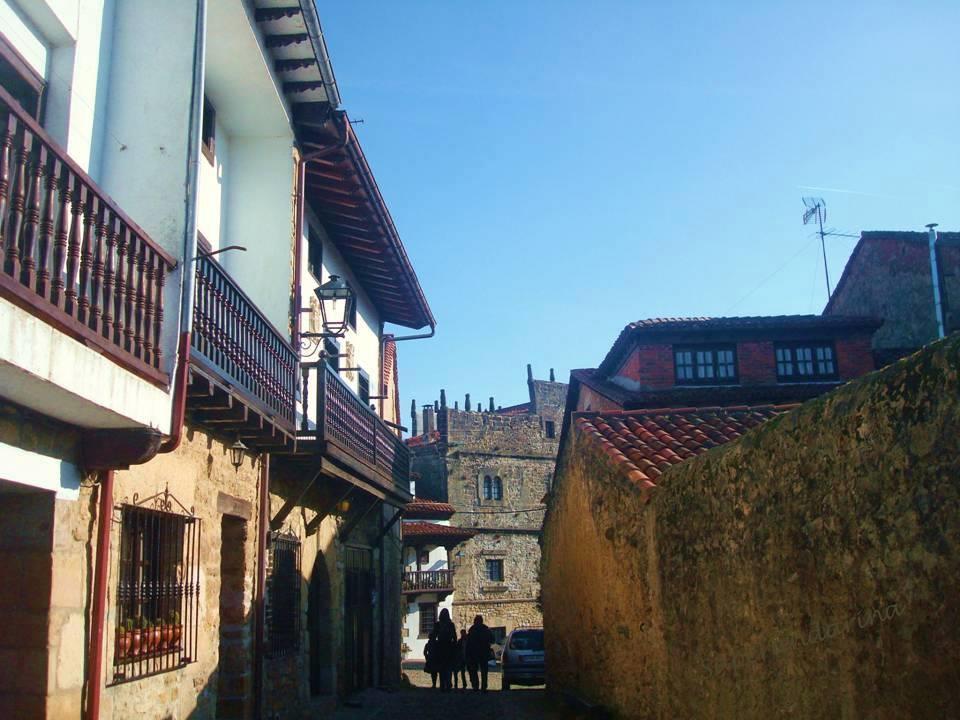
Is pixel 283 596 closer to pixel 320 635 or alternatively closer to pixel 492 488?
pixel 320 635

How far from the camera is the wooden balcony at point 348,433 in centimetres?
1155

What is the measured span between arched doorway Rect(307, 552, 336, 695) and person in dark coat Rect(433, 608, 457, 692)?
Answer: 5.70 meters

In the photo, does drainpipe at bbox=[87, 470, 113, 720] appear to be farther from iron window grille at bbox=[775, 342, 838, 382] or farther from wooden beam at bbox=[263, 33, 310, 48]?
iron window grille at bbox=[775, 342, 838, 382]

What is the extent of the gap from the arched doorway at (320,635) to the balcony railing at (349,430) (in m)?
1.71

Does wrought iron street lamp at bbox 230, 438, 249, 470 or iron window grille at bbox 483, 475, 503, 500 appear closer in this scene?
wrought iron street lamp at bbox 230, 438, 249, 470

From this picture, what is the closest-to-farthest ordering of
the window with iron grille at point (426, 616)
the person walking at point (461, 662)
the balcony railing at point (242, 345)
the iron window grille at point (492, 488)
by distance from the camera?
the balcony railing at point (242, 345) < the person walking at point (461, 662) < the window with iron grille at point (426, 616) < the iron window grille at point (492, 488)

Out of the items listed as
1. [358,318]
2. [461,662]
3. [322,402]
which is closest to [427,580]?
[461,662]

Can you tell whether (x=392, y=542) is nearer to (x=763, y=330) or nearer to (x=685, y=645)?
(x=763, y=330)

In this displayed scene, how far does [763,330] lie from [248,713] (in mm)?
18338

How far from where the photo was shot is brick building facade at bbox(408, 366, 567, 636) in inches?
2021

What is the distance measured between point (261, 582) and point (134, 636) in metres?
3.22

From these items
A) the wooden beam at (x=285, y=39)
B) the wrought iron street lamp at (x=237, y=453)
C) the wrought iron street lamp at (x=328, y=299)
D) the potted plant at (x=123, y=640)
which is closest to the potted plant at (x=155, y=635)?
the potted plant at (x=123, y=640)

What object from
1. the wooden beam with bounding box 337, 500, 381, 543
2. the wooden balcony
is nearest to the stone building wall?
the wooden balcony

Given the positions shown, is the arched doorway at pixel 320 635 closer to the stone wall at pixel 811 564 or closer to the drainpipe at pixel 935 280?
the stone wall at pixel 811 564
